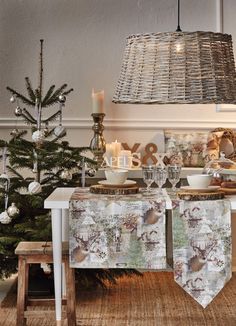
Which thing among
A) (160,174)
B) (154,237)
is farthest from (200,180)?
(154,237)

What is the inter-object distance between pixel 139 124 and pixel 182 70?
2.08m

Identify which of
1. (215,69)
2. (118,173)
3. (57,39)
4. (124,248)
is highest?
(57,39)

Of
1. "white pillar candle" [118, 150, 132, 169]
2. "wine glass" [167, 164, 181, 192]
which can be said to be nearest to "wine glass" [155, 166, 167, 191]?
"wine glass" [167, 164, 181, 192]

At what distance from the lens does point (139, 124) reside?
18.4 ft

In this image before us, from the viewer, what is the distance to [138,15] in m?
5.57

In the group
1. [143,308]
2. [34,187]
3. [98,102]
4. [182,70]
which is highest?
[182,70]

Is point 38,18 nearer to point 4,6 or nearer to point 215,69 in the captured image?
point 4,6

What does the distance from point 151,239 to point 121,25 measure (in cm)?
224

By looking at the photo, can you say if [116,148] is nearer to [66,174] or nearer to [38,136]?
[66,174]

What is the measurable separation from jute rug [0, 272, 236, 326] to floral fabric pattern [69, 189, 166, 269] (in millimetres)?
584

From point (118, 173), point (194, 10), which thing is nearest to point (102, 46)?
point (194, 10)

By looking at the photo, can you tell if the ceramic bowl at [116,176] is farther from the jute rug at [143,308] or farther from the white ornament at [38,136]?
the jute rug at [143,308]

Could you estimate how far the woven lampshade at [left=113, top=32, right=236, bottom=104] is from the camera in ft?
11.6

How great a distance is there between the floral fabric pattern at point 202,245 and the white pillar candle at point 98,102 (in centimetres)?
178
